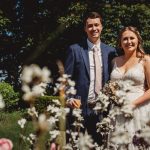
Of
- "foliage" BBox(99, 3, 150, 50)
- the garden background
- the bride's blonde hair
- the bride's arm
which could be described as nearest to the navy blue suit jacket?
the bride's blonde hair

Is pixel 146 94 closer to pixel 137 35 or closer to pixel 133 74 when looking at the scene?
pixel 133 74

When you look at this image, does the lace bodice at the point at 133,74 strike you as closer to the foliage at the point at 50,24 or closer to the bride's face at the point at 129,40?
the bride's face at the point at 129,40

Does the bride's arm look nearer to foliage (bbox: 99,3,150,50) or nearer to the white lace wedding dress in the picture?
the white lace wedding dress

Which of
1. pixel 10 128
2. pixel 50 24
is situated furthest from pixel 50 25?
pixel 10 128

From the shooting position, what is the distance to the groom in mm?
4934

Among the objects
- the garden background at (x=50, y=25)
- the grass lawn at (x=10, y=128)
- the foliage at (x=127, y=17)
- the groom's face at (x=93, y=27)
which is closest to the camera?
the groom's face at (x=93, y=27)

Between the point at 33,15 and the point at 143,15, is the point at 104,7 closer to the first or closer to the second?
the point at 143,15

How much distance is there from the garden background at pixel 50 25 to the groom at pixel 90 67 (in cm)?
1566

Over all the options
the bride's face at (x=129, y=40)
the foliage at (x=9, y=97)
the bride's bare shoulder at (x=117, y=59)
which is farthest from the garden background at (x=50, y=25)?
the bride's face at (x=129, y=40)

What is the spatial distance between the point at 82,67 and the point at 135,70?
0.52 metres

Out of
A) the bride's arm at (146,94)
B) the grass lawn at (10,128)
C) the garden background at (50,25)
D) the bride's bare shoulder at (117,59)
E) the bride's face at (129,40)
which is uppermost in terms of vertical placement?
the garden background at (50,25)

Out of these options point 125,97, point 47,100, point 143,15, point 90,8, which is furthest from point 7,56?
point 125,97

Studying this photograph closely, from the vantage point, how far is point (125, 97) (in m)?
2.71

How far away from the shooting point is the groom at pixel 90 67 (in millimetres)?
4934
